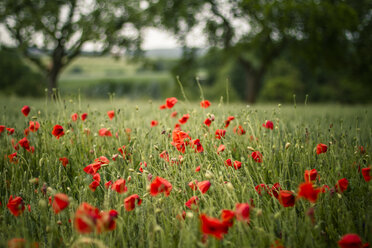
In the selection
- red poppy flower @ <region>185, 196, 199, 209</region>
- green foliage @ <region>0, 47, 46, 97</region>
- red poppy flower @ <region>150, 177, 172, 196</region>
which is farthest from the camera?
green foliage @ <region>0, 47, 46, 97</region>

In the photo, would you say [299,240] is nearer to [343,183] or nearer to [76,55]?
[343,183]

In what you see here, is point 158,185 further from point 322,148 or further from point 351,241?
point 322,148

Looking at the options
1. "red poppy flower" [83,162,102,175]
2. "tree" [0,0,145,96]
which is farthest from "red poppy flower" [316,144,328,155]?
"tree" [0,0,145,96]

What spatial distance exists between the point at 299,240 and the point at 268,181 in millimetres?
562

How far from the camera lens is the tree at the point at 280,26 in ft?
30.8

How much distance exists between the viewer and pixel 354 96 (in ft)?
77.9

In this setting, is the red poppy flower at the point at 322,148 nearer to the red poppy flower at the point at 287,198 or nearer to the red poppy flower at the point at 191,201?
the red poppy flower at the point at 287,198

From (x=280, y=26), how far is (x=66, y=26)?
34.9 feet

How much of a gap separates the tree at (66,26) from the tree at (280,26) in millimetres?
2247

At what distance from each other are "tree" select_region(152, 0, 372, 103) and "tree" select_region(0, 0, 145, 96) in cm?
225

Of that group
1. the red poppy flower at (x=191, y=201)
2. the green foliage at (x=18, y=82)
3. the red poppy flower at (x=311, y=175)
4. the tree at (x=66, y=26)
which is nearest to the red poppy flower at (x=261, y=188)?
the red poppy flower at (x=311, y=175)

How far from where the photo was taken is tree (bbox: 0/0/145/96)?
12.0 m

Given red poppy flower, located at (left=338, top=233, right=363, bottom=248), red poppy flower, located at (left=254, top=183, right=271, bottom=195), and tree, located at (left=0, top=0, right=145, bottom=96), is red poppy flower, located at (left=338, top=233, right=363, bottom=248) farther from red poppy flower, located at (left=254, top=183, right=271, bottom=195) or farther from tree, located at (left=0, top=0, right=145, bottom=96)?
tree, located at (left=0, top=0, right=145, bottom=96)

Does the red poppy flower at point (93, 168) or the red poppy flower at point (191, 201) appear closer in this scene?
the red poppy flower at point (191, 201)
